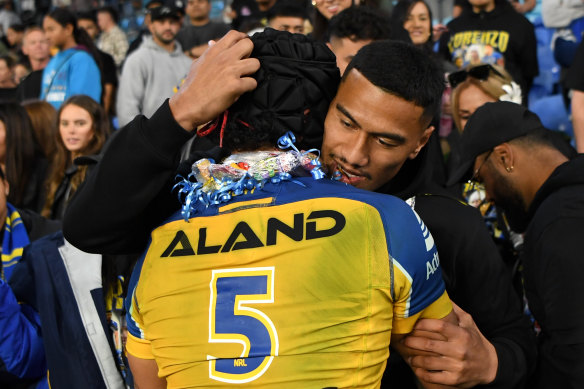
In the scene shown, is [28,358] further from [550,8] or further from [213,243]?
[550,8]

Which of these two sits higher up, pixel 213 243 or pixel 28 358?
pixel 213 243

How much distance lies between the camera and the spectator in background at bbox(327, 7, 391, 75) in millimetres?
3934

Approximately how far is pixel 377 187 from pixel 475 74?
257 cm

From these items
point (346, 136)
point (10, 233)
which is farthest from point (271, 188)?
point (10, 233)

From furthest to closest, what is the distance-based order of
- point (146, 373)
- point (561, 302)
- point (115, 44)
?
1. point (115, 44)
2. point (561, 302)
3. point (146, 373)

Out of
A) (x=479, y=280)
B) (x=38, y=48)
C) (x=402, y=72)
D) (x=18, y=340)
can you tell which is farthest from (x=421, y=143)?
(x=38, y=48)

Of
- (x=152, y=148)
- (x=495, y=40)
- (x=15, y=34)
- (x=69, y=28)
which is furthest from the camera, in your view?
(x=15, y=34)

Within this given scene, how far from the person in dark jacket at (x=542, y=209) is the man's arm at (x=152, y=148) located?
4.55 ft

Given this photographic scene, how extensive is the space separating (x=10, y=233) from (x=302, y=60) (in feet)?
7.14

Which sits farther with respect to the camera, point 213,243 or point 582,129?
point 582,129

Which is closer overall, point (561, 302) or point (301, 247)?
point (301, 247)

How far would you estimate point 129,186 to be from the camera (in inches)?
71.6

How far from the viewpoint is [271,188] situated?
68.9 inches

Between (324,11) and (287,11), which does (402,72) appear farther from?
(287,11)
